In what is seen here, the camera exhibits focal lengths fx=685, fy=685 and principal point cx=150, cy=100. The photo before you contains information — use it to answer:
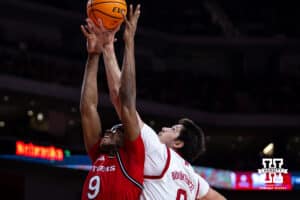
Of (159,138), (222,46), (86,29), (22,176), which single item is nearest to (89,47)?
(86,29)

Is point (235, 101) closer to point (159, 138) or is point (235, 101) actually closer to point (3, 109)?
point (3, 109)

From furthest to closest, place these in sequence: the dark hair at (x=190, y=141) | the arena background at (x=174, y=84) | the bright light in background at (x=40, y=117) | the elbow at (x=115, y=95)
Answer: the bright light in background at (x=40, y=117) < the arena background at (x=174, y=84) < the dark hair at (x=190, y=141) < the elbow at (x=115, y=95)

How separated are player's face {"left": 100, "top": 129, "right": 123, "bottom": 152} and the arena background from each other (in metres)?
14.6

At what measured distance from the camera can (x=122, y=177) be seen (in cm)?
514

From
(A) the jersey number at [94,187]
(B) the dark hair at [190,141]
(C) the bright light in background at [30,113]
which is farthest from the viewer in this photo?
(C) the bright light in background at [30,113]

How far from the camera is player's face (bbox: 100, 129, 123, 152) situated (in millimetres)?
5266

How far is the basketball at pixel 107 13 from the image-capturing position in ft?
18.1

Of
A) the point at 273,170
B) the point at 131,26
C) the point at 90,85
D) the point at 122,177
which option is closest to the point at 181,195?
the point at 122,177

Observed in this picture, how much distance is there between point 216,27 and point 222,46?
1.72 m

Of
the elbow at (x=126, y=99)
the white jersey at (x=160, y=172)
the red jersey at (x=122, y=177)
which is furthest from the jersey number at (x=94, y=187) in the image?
the elbow at (x=126, y=99)

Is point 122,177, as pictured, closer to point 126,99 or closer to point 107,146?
point 107,146

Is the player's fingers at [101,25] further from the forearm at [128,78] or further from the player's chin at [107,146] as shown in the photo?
the player's chin at [107,146]

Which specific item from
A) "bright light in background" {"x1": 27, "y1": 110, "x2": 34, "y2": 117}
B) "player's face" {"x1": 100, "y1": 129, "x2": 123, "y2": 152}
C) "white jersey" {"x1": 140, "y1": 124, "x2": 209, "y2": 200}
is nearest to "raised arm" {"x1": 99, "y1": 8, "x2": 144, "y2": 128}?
"player's face" {"x1": 100, "y1": 129, "x2": 123, "y2": 152}

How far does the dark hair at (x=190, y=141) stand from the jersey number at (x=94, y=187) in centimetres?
85
